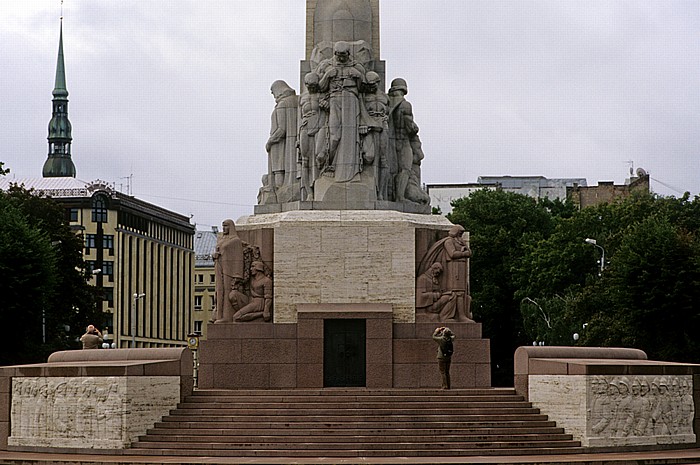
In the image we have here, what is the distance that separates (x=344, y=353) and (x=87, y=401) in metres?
6.42

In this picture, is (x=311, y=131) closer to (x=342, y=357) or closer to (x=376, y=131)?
(x=376, y=131)

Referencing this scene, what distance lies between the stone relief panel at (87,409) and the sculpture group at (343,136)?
7.64 metres

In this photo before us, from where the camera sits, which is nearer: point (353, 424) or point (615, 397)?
point (353, 424)

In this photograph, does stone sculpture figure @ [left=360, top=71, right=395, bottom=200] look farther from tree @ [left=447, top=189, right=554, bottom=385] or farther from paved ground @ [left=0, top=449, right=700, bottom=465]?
tree @ [left=447, top=189, right=554, bottom=385]

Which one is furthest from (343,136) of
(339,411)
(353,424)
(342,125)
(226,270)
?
(353,424)

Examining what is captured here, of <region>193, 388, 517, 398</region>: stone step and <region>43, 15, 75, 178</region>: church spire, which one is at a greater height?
<region>43, 15, 75, 178</region>: church spire

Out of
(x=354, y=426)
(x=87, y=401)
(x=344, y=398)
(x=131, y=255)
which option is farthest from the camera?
(x=131, y=255)

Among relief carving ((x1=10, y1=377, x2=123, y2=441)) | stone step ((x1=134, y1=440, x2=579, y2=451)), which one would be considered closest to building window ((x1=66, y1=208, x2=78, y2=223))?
relief carving ((x1=10, y1=377, x2=123, y2=441))

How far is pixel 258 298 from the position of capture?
110 feet

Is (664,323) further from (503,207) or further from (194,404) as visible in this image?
(503,207)

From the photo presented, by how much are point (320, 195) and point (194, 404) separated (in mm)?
7118

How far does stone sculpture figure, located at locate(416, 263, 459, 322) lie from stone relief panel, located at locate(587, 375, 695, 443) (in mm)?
5454

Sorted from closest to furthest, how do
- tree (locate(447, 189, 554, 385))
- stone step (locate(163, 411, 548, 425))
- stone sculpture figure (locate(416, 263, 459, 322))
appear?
stone step (locate(163, 411, 548, 425)) < stone sculpture figure (locate(416, 263, 459, 322)) < tree (locate(447, 189, 554, 385))

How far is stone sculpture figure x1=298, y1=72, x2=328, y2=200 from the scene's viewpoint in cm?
3503
